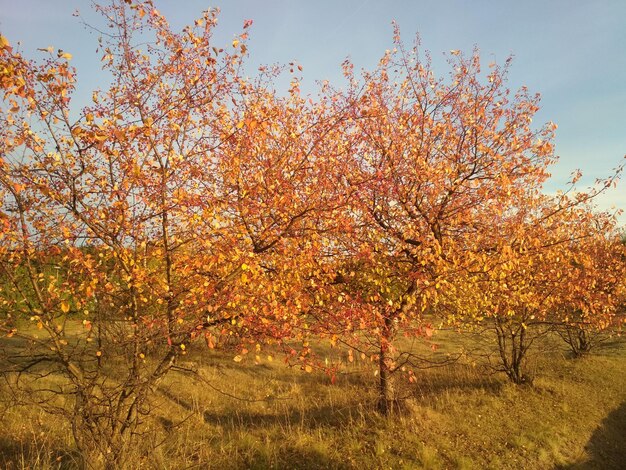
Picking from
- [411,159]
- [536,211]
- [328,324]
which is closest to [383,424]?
[328,324]

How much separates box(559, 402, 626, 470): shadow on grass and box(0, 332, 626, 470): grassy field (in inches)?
1.4

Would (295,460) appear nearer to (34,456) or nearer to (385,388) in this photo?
(385,388)

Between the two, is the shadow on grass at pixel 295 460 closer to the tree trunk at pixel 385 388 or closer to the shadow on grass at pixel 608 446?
the tree trunk at pixel 385 388

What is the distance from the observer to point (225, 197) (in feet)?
22.4

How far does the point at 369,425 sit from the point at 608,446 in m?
7.14

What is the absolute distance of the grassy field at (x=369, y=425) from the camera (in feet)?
28.0

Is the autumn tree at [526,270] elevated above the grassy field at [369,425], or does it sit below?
above

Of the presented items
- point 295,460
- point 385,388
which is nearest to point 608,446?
point 385,388

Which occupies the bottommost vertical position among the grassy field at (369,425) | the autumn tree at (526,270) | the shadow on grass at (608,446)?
the shadow on grass at (608,446)

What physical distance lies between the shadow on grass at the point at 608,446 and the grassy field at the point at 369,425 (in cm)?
3

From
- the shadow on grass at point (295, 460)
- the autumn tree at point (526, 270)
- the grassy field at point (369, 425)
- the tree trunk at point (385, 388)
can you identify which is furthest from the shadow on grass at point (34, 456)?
the autumn tree at point (526, 270)

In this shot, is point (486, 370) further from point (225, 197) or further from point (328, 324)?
point (225, 197)

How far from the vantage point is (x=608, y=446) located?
1108cm

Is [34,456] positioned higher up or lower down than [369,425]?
higher up
